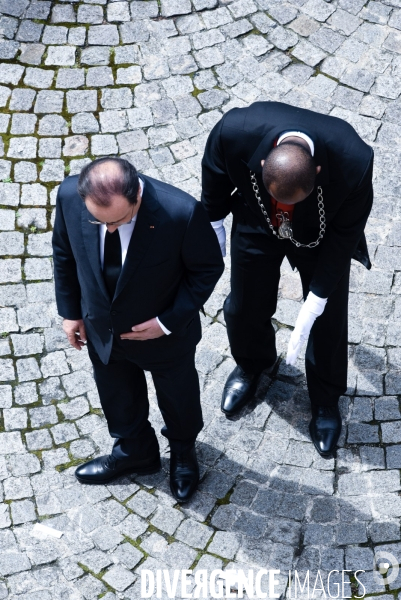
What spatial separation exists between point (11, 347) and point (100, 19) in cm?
322

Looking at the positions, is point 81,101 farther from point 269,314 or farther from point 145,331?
point 145,331

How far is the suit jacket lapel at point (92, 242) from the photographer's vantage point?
401cm

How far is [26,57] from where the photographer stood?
7.23 meters

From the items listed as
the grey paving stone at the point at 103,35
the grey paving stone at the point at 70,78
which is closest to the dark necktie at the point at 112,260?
the grey paving stone at the point at 70,78

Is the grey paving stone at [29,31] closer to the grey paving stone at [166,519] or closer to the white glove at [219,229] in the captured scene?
the white glove at [219,229]

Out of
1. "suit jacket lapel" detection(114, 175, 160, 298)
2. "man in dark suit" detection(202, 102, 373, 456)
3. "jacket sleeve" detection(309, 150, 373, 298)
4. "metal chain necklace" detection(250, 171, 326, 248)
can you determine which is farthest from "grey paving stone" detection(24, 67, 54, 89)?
"jacket sleeve" detection(309, 150, 373, 298)

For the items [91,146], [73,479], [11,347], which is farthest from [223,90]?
[73,479]

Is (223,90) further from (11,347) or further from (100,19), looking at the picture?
(11,347)

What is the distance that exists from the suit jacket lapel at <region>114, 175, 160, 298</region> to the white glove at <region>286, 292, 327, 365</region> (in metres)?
1.09

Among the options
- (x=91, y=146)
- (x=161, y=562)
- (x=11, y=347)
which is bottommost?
(x=161, y=562)

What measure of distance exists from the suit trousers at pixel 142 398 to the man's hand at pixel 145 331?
10cm

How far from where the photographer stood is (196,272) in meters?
4.24

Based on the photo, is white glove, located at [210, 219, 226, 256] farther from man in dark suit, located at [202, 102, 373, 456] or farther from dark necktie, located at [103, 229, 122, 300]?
dark necktie, located at [103, 229, 122, 300]

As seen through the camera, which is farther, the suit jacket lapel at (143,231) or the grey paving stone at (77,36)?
the grey paving stone at (77,36)
